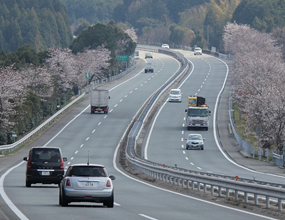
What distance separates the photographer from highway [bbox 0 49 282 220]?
21.5 meters

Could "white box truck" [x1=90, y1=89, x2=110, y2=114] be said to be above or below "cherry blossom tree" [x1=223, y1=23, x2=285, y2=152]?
below

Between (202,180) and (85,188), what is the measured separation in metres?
7.54

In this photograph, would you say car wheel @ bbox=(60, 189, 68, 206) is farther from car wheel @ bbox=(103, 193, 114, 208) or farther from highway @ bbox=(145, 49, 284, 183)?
highway @ bbox=(145, 49, 284, 183)

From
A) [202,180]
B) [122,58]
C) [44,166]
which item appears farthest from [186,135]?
[122,58]

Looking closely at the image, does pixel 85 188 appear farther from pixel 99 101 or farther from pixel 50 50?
pixel 50 50

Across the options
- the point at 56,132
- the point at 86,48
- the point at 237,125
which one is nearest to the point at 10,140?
the point at 56,132

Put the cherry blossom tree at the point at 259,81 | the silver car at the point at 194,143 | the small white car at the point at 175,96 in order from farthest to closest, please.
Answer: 1. the small white car at the point at 175,96
2. the silver car at the point at 194,143
3. the cherry blossom tree at the point at 259,81

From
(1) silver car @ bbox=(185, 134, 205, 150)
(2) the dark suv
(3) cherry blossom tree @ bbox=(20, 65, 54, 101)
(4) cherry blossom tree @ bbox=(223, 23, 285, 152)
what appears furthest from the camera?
(3) cherry blossom tree @ bbox=(20, 65, 54, 101)

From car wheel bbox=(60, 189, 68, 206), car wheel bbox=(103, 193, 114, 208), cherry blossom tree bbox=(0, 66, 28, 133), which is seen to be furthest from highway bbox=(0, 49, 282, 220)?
cherry blossom tree bbox=(0, 66, 28, 133)

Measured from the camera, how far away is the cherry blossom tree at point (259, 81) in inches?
2594

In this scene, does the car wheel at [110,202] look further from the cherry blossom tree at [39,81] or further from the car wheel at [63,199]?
the cherry blossom tree at [39,81]

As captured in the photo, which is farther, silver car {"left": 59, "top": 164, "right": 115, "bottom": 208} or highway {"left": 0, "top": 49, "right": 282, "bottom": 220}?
silver car {"left": 59, "top": 164, "right": 115, "bottom": 208}

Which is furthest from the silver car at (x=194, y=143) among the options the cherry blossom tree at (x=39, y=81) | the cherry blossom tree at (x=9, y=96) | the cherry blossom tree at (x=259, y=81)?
the cherry blossom tree at (x=39, y=81)

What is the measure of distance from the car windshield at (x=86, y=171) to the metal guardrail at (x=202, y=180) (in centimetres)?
436
